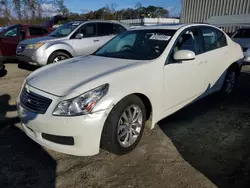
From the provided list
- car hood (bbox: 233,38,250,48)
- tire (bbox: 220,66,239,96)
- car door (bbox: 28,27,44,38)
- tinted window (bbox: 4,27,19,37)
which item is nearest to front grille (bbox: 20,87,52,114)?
tire (bbox: 220,66,239,96)

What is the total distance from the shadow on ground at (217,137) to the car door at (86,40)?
4.26 m

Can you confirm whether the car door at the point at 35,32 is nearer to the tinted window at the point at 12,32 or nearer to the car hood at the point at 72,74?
the tinted window at the point at 12,32

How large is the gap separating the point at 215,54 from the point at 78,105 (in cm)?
284

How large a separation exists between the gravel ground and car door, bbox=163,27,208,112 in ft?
1.57

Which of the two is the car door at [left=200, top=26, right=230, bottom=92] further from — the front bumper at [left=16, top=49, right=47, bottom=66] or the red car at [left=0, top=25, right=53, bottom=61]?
the red car at [left=0, top=25, right=53, bottom=61]

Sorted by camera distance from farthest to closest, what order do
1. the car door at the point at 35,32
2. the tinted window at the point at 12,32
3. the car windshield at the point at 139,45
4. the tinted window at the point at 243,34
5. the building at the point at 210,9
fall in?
the building at the point at 210,9, the tinted window at the point at 243,34, the car door at the point at 35,32, the tinted window at the point at 12,32, the car windshield at the point at 139,45

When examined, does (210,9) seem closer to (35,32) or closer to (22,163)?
(35,32)

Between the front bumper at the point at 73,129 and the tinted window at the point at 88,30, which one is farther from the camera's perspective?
the tinted window at the point at 88,30

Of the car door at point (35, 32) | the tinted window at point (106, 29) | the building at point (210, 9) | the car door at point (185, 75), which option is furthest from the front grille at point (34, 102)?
the building at point (210, 9)

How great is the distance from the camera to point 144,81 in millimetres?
2662

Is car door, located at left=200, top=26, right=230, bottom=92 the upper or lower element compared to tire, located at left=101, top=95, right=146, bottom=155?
upper

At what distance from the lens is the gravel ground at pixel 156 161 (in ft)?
7.36

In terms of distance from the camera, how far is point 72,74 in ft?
8.91

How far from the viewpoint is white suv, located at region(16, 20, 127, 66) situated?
6.57 meters
